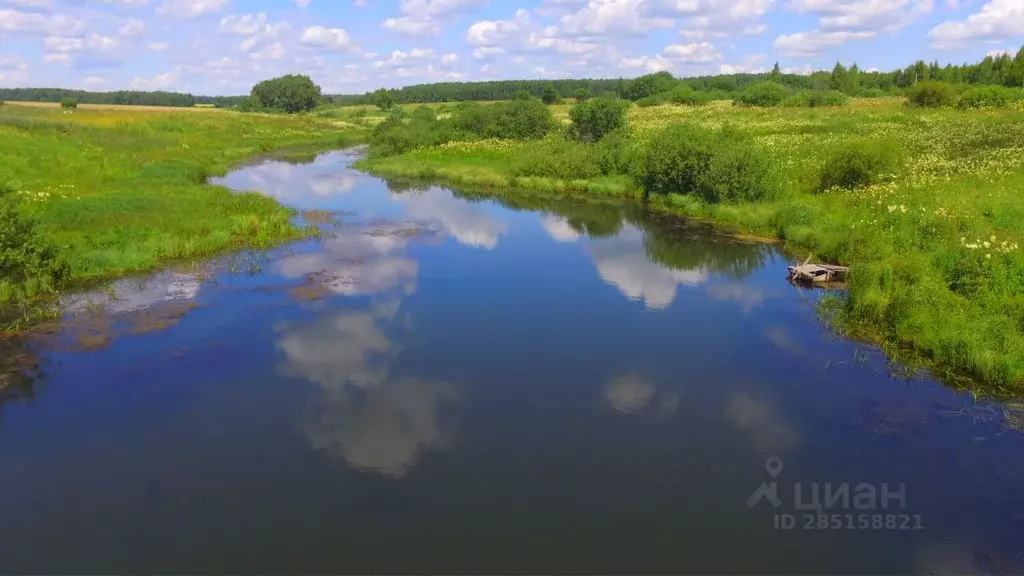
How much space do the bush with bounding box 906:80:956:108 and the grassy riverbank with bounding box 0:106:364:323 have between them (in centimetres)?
5568

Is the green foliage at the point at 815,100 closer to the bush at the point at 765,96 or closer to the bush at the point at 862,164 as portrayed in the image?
the bush at the point at 765,96

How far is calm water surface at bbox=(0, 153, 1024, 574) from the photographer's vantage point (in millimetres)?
9102

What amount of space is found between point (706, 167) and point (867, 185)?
715 centimetres

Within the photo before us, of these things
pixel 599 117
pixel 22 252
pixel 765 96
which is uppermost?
pixel 765 96

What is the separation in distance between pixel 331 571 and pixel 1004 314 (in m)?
15.6

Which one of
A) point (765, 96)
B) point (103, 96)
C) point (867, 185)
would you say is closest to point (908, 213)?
point (867, 185)

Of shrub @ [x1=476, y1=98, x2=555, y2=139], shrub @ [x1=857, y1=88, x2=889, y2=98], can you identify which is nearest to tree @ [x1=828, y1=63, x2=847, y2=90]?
shrub @ [x1=857, y1=88, x2=889, y2=98]

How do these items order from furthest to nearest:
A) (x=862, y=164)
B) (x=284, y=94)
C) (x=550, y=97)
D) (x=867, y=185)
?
(x=284, y=94), (x=550, y=97), (x=862, y=164), (x=867, y=185)

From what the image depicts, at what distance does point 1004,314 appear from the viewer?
14.5m

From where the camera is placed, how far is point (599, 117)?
46.7 m

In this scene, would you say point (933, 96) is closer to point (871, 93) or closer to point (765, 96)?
point (765, 96)

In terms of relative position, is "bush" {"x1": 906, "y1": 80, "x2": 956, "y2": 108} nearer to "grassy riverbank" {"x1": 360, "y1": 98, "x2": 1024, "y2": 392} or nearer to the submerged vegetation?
the submerged vegetation

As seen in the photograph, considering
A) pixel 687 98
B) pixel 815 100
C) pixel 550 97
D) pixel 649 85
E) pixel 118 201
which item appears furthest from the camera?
pixel 649 85

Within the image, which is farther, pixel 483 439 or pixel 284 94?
pixel 284 94
